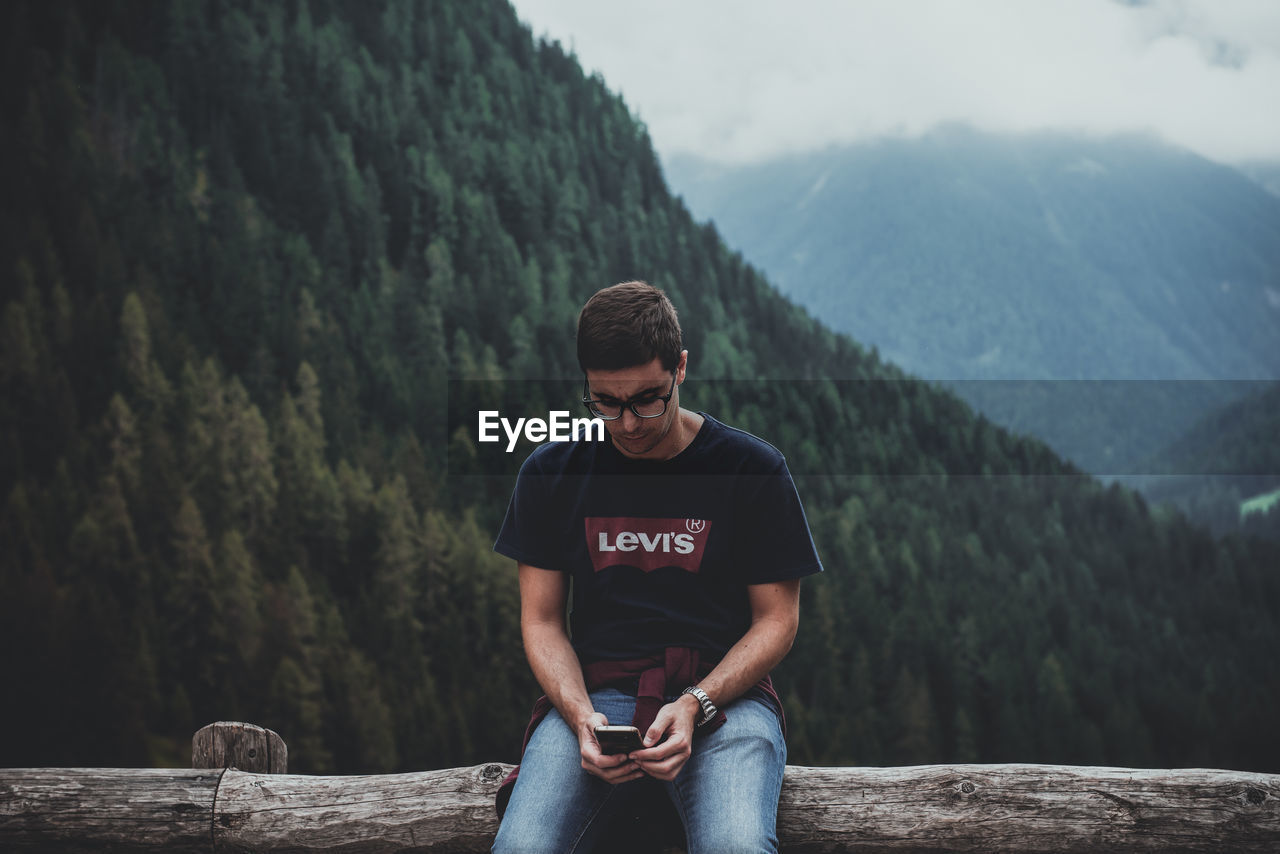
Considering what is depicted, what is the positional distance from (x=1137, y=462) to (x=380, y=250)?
144 m

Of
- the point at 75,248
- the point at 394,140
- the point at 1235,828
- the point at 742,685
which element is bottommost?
the point at 1235,828

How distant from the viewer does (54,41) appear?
59.1 metres

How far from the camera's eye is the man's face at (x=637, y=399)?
2.67 meters

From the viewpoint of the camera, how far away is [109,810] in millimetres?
3307

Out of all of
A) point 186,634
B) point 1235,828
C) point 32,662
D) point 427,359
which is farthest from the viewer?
point 427,359

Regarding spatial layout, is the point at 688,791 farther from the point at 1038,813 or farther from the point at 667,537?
the point at 1038,813

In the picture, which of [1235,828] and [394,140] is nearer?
[1235,828]

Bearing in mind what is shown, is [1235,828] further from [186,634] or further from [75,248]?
[75,248]

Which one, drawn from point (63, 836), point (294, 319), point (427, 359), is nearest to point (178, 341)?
point (294, 319)

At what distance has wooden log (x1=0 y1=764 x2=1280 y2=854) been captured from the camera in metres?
3.01

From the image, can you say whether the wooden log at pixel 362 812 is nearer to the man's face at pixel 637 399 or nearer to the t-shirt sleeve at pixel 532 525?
the t-shirt sleeve at pixel 532 525

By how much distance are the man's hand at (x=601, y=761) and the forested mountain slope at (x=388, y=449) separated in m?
37.8

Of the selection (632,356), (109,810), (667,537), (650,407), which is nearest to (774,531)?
(667,537)

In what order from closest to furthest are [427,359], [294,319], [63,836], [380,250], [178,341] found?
1. [63,836]
2. [178,341]
3. [294,319]
4. [427,359]
5. [380,250]
